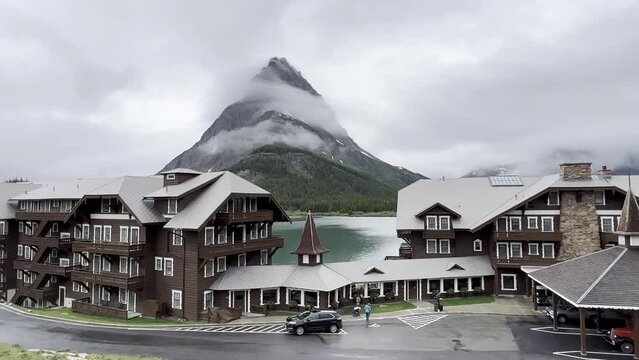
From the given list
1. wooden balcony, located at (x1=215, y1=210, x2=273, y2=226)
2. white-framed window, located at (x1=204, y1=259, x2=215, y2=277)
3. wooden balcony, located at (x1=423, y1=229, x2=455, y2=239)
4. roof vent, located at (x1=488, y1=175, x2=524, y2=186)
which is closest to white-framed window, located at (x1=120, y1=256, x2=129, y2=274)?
white-framed window, located at (x1=204, y1=259, x2=215, y2=277)

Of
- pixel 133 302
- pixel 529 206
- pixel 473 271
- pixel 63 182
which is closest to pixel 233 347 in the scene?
pixel 133 302

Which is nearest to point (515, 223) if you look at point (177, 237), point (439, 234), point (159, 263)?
point (439, 234)

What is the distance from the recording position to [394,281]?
46.7 meters

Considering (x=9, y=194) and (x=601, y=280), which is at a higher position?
(x=9, y=194)

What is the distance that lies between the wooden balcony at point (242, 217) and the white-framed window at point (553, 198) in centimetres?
2851

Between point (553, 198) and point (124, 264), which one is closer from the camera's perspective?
point (124, 264)

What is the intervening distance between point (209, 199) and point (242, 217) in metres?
3.59

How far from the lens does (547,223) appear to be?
47.2 metres

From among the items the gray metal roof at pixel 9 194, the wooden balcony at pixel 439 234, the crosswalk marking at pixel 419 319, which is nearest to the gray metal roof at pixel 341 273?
the wooden balcony at pixel 439 234

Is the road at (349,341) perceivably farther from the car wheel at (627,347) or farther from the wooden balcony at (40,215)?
the wooden balcony at (40,215)

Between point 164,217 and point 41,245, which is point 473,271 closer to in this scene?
point 164,217

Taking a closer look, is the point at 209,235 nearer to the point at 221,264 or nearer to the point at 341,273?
the point at 221,264

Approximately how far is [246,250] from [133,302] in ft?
39.5

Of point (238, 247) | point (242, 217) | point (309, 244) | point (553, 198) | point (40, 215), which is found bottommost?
point (238, 247)
